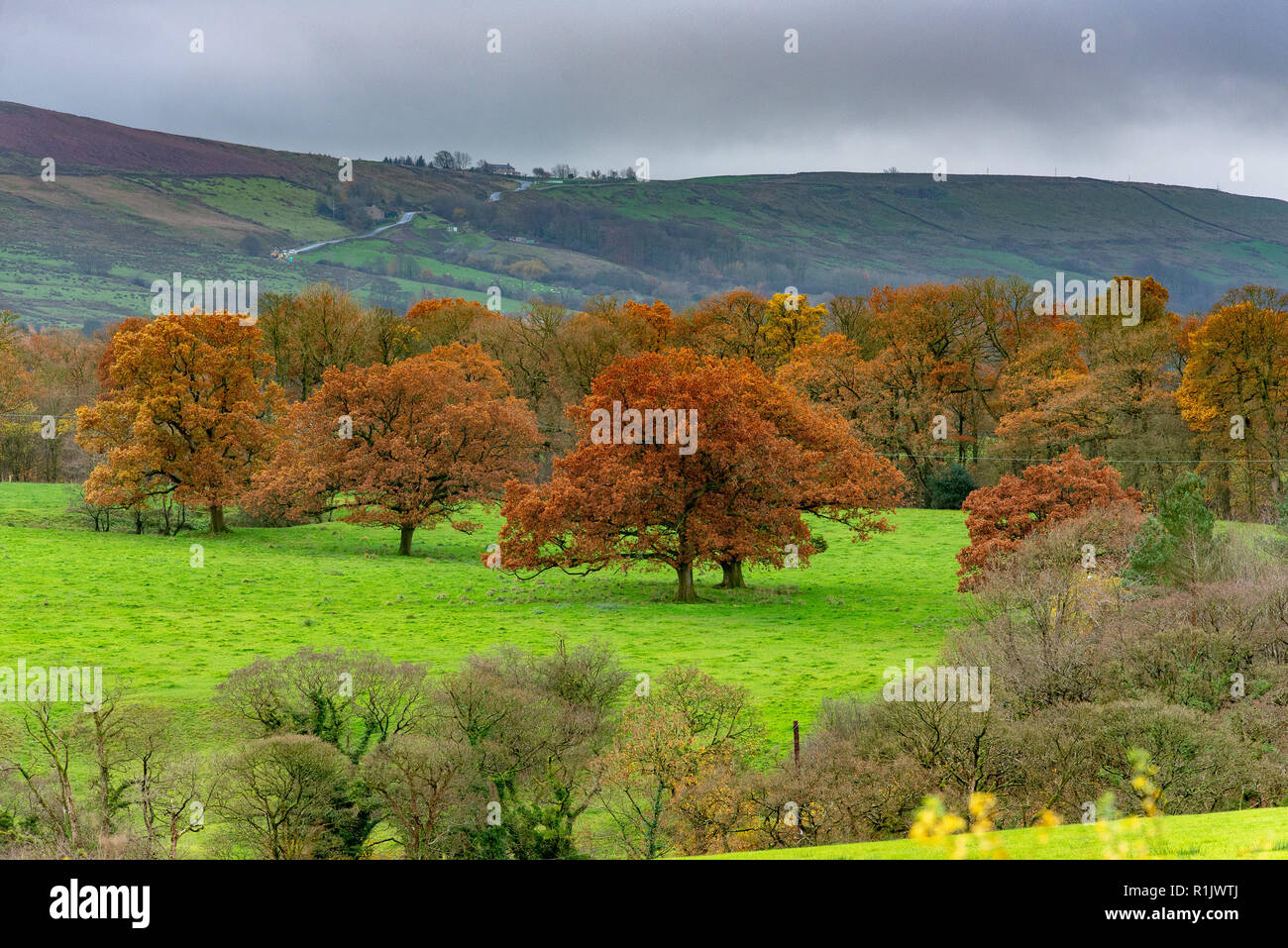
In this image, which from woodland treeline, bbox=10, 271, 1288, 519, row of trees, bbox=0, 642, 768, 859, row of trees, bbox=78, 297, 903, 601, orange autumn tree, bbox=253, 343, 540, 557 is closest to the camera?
row of trees, bbox=0, 642, 768, 859

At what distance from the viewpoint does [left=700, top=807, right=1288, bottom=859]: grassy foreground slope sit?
10297mm

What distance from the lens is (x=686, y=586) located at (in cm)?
4562

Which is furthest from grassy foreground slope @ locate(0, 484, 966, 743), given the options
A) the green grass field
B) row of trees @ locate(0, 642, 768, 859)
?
row of trees @ locate(0, 642, 768, 859)

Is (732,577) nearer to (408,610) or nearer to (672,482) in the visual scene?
(672,482)

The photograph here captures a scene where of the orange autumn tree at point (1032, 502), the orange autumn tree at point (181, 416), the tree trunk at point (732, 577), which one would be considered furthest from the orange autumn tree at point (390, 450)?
the orange autumn tree at point (1032, 502)

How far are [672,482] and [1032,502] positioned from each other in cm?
1331

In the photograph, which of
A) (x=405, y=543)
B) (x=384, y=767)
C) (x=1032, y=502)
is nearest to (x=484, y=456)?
(x=405, y=543)

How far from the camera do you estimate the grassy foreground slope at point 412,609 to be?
3331 centimetres

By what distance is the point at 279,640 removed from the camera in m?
36.6

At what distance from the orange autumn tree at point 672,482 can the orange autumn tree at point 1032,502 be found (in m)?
5.10

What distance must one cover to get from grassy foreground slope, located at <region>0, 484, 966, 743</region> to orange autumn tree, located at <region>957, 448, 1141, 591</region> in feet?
10.3

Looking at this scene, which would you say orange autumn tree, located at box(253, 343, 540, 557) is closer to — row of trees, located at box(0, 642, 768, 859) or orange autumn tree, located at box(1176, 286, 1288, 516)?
row of trees, located at box(0, 642, 768, 859)
